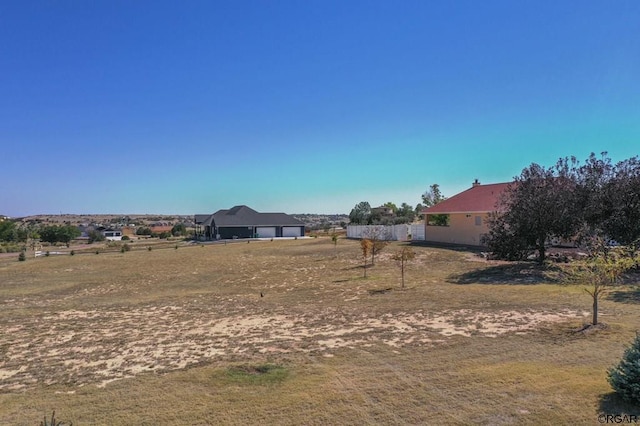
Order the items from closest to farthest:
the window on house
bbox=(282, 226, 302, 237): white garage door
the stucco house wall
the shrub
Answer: the shrub < the stucco house wall < the window on house < bbox=(282, 226, 302, 237): white garage door

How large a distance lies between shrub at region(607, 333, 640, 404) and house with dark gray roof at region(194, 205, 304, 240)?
58082mm

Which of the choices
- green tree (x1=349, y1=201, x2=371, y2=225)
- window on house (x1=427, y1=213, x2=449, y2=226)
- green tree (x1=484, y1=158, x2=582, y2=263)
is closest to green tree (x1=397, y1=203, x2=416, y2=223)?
green tree (x1=349, y1=201, x2=371, y2=225)

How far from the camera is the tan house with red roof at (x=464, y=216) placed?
31.2 m

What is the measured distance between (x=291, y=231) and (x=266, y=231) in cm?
406

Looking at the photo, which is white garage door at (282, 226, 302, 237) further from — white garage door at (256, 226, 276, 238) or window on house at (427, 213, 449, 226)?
window on house at (427, 213, 449, 226)

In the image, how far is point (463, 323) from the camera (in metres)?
10.5

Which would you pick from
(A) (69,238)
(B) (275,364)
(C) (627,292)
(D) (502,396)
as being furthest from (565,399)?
(A) (69,238)

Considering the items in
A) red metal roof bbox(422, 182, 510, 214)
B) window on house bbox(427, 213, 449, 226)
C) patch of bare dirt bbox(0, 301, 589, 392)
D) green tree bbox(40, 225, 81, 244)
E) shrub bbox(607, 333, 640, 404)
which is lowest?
patch of bare dirt bbox(0, 301, 589, 392)

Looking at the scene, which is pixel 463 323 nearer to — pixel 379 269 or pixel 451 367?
pixel 451 367

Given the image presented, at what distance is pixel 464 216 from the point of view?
32844mm

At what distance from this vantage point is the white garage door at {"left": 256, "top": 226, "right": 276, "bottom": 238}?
207 ft

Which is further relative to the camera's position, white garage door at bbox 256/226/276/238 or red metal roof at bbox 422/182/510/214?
white garage door at bbox 256/226/276/238

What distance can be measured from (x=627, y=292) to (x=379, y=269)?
1128 cm

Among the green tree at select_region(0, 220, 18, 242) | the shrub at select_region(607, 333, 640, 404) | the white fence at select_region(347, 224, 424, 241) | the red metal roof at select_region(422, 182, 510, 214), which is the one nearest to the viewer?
the shrub at select_region(607, 333, 640, 404)
